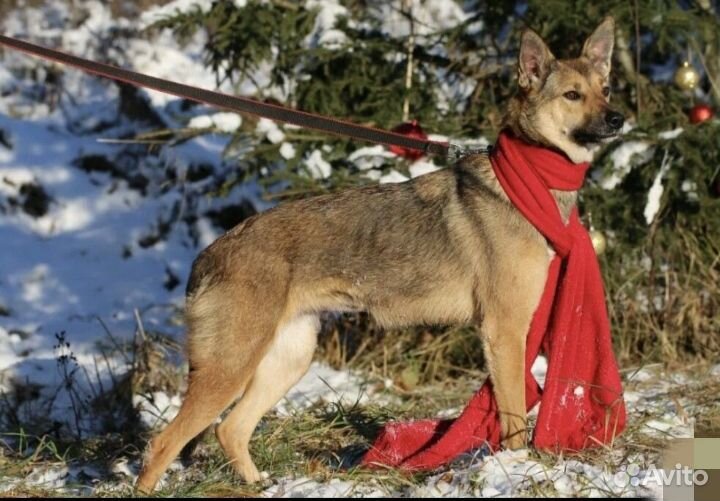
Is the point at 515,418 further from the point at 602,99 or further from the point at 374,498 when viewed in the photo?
the point at 602,99

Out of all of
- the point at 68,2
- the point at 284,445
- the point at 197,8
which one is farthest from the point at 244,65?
the point at 68,2

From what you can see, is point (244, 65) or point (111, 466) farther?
point (244, 65)

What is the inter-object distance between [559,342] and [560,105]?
122 cm

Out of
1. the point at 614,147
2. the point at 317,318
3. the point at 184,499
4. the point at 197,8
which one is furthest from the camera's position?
the point at 197,8

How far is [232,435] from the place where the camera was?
5.49 meters

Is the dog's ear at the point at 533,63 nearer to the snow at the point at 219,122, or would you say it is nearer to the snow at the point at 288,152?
the snow at the point at 288,152

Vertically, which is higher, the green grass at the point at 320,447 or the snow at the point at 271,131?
the snow at the point at 271,131

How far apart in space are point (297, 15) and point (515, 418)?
439 centimetres

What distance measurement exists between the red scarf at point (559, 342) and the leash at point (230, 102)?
0.55m

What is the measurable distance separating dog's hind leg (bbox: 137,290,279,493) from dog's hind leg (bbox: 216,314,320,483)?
47cm

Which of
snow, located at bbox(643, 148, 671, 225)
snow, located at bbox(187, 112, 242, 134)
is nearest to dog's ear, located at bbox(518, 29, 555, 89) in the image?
snow, located at bbox(643, 148, 671, 225)

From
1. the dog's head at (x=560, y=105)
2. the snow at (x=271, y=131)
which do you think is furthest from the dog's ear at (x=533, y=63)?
the snow at (x=271, y=131)

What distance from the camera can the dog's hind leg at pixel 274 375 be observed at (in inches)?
218

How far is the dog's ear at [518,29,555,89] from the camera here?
532 centimetres
